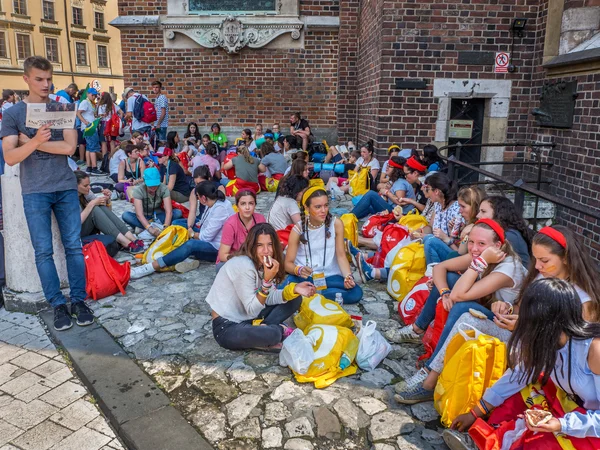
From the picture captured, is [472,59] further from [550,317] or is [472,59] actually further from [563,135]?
[550,317]

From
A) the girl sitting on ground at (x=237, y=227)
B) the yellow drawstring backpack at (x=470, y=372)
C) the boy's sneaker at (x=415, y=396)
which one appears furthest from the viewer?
the girl sitting on ground at (x=237, y=227)

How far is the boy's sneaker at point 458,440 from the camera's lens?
102 inches

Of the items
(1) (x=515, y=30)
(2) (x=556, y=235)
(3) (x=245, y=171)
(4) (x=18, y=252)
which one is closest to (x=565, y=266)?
(2) (x=556, y=235)

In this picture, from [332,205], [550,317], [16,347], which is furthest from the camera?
[332,205]

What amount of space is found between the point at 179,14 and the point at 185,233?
8.82 m

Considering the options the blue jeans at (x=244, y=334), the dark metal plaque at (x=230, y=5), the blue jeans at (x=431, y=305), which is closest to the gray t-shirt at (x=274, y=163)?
the dark metal plaque at (x=230, y=5)

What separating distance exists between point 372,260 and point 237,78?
8.69 m

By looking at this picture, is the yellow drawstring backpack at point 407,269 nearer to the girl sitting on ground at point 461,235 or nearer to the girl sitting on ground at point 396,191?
the girl sitting on ground at point 461,235

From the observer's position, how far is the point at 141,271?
18.1ft


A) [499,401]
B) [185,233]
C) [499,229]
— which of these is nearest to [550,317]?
[499,401]

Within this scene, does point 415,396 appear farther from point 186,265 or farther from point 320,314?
point 186,265

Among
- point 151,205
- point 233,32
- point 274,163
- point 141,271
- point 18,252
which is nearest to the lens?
point 18,252

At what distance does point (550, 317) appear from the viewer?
2.24m

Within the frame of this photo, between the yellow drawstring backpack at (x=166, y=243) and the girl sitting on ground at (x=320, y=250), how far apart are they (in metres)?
1.72
